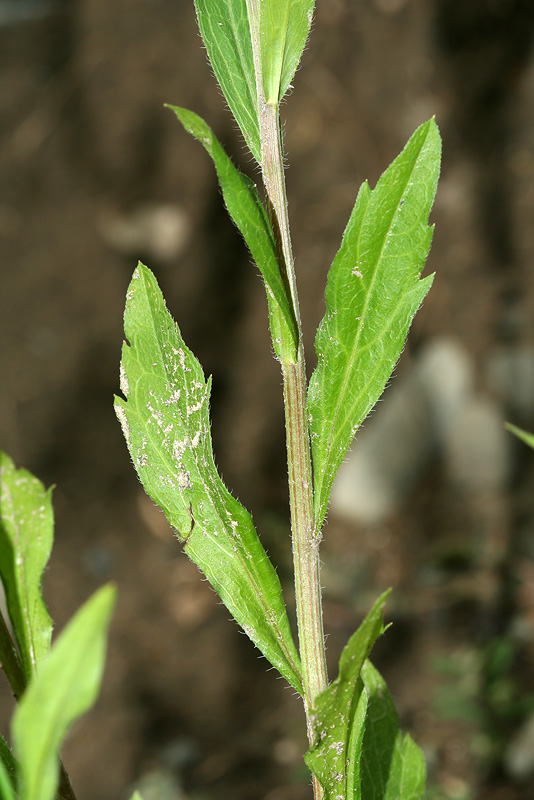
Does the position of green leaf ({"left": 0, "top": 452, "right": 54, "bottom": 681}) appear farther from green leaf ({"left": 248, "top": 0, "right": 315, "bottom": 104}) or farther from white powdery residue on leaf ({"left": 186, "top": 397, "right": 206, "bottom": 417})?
green leaf ({"left": 248, "top": 0, "right": 315, "bottom": 104})

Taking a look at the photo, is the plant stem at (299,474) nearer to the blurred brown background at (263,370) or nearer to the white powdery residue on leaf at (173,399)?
the white powdery residue on leaf at (173,399)

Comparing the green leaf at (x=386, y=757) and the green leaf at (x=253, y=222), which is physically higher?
the green leaf at (x=253, y=222)

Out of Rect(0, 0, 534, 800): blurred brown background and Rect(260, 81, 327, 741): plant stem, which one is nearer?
Rect(260, 81, 327, 741): plant stem

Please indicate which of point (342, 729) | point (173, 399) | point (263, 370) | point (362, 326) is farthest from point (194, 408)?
point (263, 370)

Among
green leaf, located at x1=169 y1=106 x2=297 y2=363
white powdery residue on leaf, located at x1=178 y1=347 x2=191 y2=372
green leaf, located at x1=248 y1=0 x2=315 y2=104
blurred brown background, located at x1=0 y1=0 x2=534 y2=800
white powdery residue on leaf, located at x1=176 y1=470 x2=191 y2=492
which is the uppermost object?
green leaf, located at x1=248 y1=0 x2=315 y2=104

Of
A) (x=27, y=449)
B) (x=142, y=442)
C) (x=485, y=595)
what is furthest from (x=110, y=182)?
(x=142, y=442)

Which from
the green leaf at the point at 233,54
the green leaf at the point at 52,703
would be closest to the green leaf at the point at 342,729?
the green leaf at the point at 52,703

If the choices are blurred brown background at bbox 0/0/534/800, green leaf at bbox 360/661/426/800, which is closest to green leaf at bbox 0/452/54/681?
Answer: green leaf at bbox 360/661/426/800
